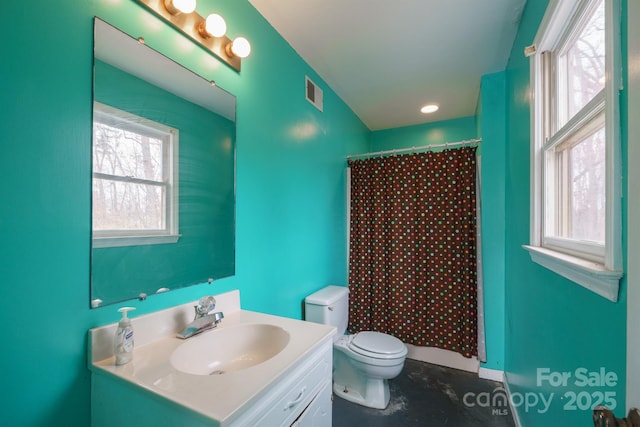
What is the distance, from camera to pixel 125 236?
3.09 ft

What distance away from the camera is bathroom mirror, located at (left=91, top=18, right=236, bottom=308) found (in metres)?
0.88

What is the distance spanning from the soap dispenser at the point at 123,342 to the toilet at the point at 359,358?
4.02ft

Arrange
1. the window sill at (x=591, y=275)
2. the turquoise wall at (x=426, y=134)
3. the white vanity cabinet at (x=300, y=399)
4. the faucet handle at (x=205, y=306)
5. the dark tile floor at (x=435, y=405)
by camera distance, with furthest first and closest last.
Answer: the turquoise wall at (x=426, y=134)
the dark tile floor at (x=435, y=405)
the faucet handle at (x=205, y=306)
the white vanity cabinet at (x=300, y=399)
the window sill at (x=591, y=275)

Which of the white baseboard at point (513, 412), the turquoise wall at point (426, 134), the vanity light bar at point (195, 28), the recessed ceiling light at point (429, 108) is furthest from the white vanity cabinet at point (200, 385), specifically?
the turquoise wall at point (426, 134)

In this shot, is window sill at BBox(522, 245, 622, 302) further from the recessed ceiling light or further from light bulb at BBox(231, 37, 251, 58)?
the recessed ceiling light

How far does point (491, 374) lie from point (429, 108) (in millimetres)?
2510

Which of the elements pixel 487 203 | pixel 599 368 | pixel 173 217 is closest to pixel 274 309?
pixel 173 217

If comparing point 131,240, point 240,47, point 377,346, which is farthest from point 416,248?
point 131,240

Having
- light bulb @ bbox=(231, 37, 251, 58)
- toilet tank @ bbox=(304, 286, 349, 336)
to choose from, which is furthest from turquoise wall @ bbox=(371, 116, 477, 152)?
light bulb @ bbox=(231, 37, 251, 58)

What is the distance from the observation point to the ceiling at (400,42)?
151 centimetres

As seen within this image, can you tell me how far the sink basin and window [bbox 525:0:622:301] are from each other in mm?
1021

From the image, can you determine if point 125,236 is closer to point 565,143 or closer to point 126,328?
point 126,328

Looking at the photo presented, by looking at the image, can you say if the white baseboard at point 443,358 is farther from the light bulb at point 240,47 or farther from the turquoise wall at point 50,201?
the light bulb at point 240,47

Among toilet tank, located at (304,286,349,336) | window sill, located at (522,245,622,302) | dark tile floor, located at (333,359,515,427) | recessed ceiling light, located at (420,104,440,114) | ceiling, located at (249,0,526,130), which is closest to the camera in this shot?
window sill, located at (522,245,622,302)
